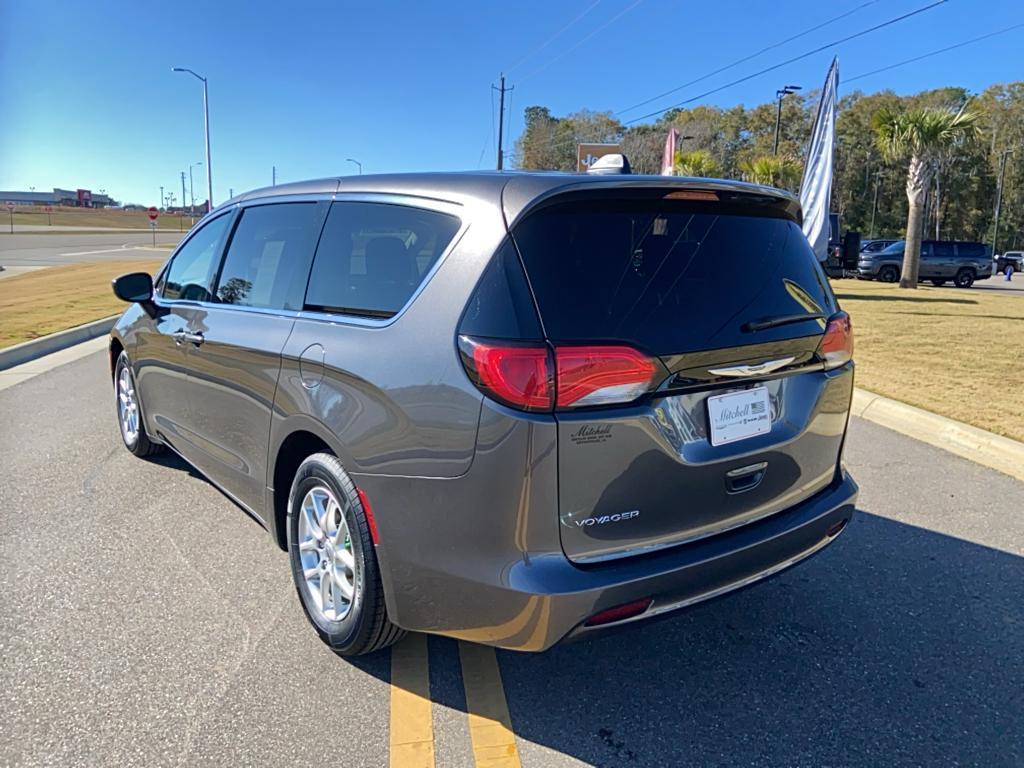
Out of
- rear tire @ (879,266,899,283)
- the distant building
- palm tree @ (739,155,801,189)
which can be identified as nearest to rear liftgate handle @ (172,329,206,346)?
palm tree @ (739,155,801,189)

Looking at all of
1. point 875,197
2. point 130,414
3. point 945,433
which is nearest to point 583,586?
point 130,414

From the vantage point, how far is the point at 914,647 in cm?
302

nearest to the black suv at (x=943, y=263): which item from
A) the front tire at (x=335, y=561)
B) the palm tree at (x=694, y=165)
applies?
the palm tree at (x=694, y=165)

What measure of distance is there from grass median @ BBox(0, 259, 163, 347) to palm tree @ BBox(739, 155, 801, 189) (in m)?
22.5

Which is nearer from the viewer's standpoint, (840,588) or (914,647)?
(914,647)

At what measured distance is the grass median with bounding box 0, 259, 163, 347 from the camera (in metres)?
11.2

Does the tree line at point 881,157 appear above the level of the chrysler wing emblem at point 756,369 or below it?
above

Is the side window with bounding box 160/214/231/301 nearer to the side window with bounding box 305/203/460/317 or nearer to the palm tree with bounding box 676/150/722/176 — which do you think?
the side window with bounding box 305/203/460/317

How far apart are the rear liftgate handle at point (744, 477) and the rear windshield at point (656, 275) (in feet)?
1.41

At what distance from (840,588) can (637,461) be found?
6.18 feet

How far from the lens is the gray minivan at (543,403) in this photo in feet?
7.09

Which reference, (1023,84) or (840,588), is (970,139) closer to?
(840,588)

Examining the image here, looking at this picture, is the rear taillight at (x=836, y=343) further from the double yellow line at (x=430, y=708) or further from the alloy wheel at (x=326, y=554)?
the alloy wheel at (x=326, y=554)

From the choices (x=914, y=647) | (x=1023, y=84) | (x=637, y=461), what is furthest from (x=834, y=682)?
(x=1023, y=84)
